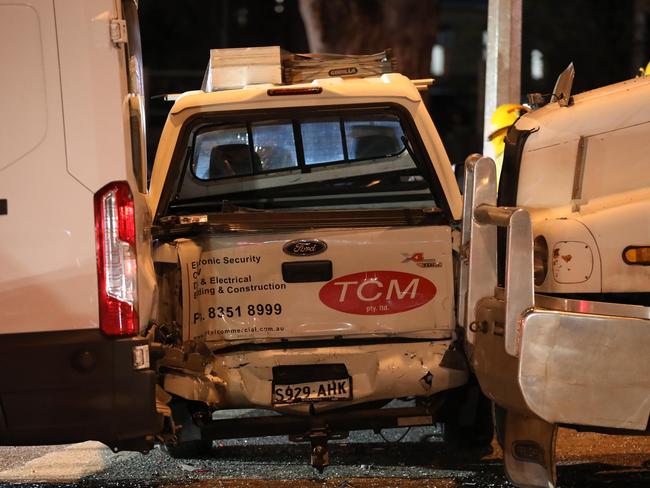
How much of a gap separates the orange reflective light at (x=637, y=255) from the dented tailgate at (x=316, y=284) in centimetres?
122

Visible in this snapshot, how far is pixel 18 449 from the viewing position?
21.7 ft

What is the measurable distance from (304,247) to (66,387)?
4.66 ft

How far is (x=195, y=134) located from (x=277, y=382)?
1.70m

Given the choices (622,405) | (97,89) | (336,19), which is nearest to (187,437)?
(97,89)

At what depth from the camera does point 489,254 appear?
468 centimetres

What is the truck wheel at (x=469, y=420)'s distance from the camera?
5566mm

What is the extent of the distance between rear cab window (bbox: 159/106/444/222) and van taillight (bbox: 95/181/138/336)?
1.76 m

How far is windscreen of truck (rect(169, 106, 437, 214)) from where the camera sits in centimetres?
620

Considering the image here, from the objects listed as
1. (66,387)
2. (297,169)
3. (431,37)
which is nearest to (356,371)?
(66,387)

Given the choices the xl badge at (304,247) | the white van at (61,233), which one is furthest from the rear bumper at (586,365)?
the white van at (61,233)

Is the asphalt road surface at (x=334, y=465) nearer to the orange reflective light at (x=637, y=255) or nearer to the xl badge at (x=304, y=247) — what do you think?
the xl badge at (x=304, y=247)

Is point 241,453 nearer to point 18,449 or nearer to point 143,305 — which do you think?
point 18,449

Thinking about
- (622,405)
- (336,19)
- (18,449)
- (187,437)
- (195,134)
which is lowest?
(18,449)

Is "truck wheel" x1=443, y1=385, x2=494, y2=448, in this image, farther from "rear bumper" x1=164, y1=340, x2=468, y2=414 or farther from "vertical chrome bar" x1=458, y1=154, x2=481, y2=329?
"vertical chrome bar" x1=458, y1=154, x2=481, y2=329
